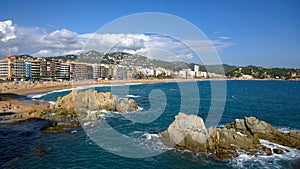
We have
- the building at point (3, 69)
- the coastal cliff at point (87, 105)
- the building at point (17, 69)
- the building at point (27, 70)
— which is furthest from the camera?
the building at point (27, 70)

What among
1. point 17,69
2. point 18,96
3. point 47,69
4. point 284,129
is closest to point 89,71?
point 47,69

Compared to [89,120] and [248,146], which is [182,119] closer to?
[248,146]

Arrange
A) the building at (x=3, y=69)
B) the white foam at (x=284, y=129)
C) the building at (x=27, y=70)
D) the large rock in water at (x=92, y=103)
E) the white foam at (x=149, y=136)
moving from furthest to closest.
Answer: the building at (x=27, y=70) → the building at (x=3, y=69) → the large rock in water at (x=92, y=103) → the white foam at (x=284, y=129) → the white foam at (x=149, y=136)

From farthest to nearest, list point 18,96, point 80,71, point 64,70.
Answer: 1. point 80,71
2. point 64,70
3. point 18,96

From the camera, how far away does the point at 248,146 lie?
16484 millimetres

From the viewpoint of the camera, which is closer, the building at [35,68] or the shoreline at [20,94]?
the shoreline at [20,94]

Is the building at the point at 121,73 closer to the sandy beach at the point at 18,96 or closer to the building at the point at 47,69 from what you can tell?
the building at the point at 47,69

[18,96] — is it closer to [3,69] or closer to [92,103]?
[92,103]

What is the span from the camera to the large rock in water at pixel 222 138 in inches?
635

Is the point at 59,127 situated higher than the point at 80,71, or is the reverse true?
the point at 80,71

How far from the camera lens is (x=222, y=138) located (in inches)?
659

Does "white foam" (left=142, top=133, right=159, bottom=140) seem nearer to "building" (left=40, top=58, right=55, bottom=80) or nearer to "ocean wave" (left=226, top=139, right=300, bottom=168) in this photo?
"ocean wave" (left=226, top=139, right=300, bottom=168)

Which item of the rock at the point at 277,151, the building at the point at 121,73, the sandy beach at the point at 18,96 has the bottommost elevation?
the rock at the point at 277,151

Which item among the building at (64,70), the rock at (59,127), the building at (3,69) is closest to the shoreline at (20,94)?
the rock at (59,127)
